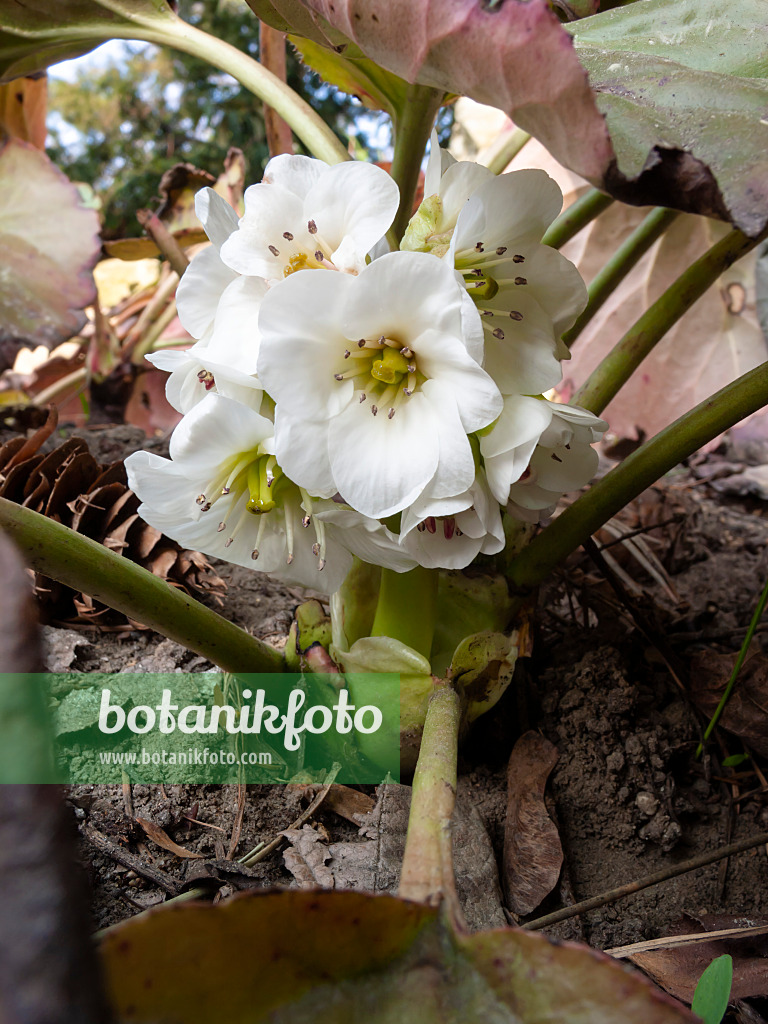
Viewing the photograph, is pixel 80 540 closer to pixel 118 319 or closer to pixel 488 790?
pixel 488 790

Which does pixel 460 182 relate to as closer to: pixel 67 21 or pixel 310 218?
pixel 310 218

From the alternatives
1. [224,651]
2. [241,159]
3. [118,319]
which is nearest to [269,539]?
[224,651]

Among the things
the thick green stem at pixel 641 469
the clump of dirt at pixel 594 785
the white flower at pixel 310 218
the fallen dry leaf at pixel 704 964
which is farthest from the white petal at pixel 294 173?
the fallen dry leaf at pixel 704 964

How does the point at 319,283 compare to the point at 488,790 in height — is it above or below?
above

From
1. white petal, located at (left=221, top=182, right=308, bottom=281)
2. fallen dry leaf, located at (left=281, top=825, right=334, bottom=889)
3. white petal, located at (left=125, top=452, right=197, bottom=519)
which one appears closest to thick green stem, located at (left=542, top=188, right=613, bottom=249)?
Answer: white petal, located at (left=221, top=182, right=308, bottom=281)

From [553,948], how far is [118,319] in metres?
1.79

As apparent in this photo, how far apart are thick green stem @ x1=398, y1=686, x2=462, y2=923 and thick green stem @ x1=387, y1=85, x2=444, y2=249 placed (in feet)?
1.30

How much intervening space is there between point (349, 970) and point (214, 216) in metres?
0.48

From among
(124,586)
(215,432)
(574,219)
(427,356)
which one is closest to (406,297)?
(427,356)

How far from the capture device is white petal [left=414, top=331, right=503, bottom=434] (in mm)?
476

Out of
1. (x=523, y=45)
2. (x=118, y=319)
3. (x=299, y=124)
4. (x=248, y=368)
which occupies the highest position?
(x=118, y=319)

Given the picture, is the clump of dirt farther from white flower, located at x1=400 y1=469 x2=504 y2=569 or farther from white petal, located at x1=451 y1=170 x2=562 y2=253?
white petal, located at x1=451 y1=170 x2=562 y2=253

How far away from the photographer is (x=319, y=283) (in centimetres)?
48

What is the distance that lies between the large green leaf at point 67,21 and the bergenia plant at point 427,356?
306mm
